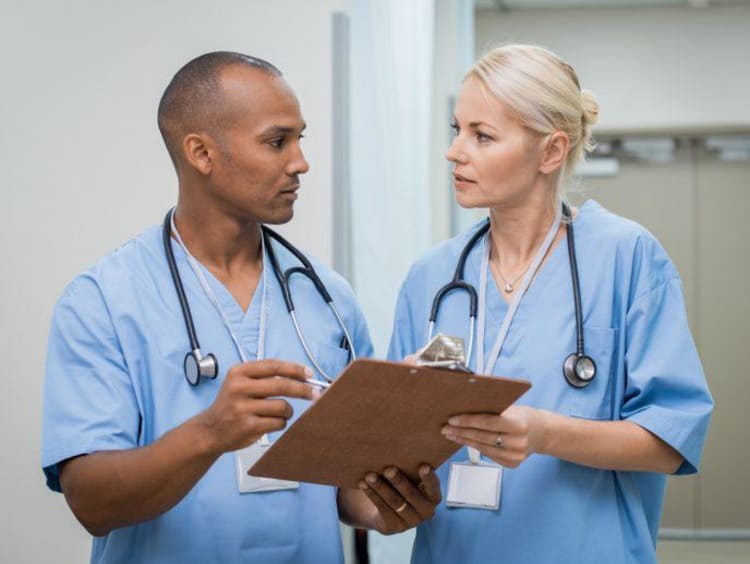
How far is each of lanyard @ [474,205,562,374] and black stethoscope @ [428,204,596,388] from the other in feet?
0.05

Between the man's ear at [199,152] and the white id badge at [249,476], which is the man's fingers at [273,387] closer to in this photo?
the white id badge at [249,476]

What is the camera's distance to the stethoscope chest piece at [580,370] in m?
1.53

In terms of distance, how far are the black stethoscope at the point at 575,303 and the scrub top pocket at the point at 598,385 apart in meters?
0.02

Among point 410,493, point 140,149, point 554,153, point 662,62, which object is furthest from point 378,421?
point 662,62

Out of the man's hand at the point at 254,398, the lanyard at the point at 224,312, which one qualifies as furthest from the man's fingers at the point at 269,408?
the lanyard at the point at 224,312

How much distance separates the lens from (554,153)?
164cm

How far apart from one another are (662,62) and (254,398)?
4600 millimetres

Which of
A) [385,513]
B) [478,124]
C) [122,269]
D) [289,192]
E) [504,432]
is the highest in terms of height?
[478,124]

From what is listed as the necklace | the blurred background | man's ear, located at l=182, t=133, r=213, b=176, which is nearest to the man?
man's ear, located at l=182, t=133, r=213, b=176

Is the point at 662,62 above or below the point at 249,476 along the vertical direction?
above

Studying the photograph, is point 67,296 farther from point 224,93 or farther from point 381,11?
point 381,11

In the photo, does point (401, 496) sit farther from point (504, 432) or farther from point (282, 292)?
point (282, 292)

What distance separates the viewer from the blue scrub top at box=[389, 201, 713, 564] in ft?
5.05

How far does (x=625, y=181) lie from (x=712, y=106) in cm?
58
